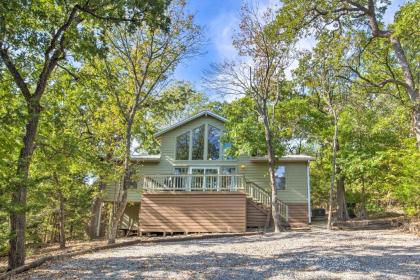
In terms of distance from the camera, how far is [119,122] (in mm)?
15023

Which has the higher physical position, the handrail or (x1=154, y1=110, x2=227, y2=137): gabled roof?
(x1=154, y1=110, x2=227, y2=137): gabled roof

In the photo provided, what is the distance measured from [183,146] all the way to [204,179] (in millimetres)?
2503

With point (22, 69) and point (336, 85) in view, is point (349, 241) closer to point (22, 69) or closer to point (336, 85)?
point (336, 85)

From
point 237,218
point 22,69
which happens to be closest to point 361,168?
point 237,218

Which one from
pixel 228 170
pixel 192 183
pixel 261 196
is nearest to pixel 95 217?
pixel 192 183

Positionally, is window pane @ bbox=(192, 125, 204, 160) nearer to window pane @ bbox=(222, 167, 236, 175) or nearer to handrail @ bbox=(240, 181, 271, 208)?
window pane @ bbox=(222, 167, 236, 175)

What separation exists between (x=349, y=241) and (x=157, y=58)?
985 cm

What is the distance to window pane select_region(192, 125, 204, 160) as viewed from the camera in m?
17.0

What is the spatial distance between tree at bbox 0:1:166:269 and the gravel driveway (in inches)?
63.1

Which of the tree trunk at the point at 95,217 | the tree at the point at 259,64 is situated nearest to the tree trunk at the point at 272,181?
the tree at the point at 259,64

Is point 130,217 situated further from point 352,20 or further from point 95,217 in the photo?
point 352,20

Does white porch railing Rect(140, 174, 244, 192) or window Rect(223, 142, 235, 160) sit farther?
window Rect(223, 142, 235, 160)

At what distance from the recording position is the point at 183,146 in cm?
1720

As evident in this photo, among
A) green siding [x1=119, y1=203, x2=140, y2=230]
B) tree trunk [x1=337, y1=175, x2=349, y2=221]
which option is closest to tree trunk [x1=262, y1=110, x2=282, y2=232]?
tree trunk [x1=337, y1=175, x2=349, y2=221]
